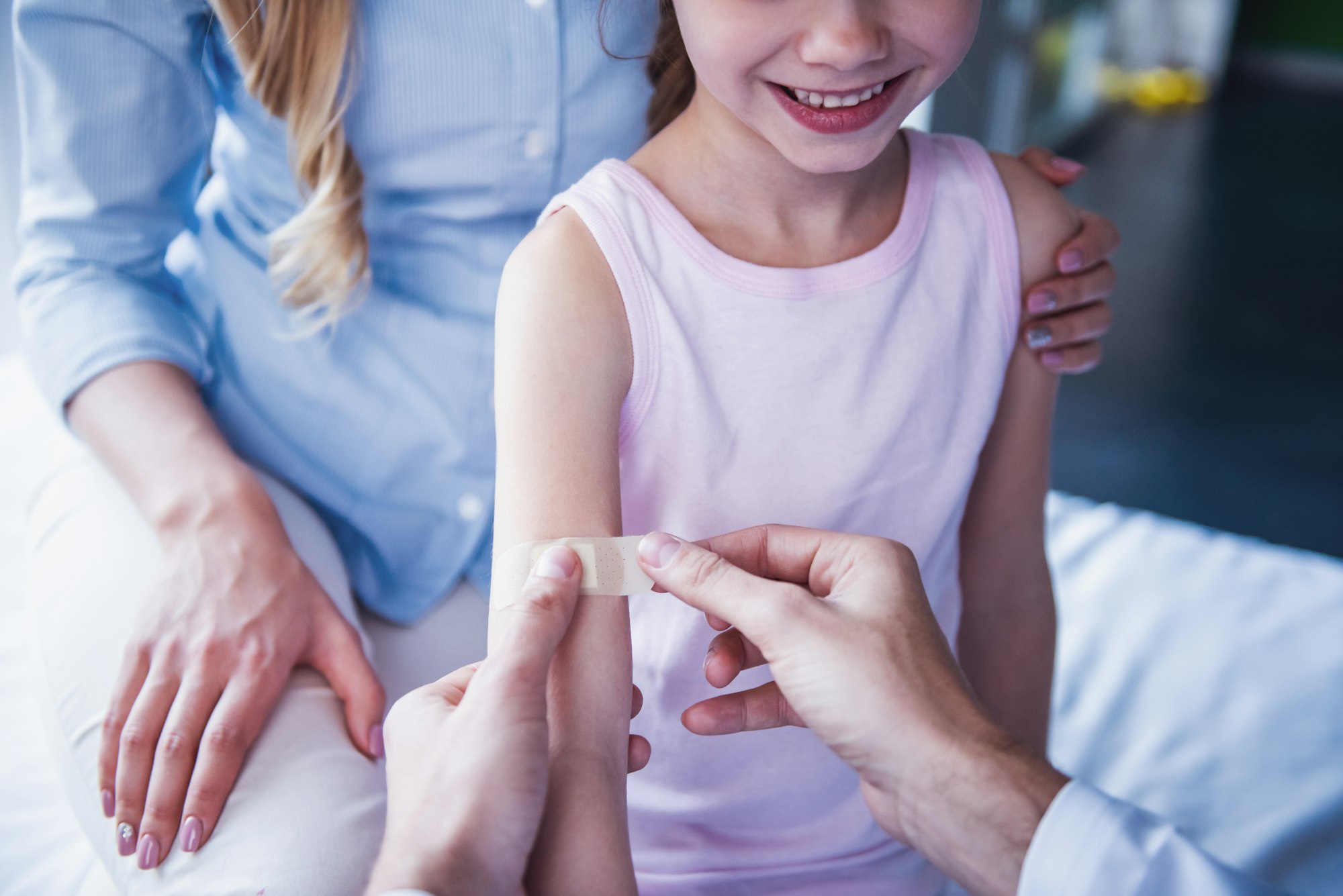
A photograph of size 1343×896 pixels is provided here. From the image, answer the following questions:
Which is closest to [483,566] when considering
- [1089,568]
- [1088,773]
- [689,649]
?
[689,649]

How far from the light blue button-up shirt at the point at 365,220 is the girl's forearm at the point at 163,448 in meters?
0.03

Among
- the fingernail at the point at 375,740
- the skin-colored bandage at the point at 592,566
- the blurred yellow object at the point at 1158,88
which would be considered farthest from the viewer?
the blurred yellow object at the point at 1158,88

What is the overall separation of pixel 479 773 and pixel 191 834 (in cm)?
35

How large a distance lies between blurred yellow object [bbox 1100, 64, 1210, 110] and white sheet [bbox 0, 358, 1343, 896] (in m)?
4.98

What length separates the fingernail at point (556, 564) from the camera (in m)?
0.72

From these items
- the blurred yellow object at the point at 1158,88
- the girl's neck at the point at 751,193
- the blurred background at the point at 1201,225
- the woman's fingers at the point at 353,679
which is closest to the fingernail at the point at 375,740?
the woman's fingers at the point at 353,679

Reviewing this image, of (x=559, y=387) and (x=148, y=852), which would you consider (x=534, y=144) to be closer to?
(x=559, y=387)

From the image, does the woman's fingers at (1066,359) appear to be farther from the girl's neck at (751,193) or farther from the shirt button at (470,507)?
the shirt button at (470,507)

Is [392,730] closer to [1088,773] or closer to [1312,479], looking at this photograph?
[1088,773]

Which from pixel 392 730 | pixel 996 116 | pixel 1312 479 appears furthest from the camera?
pixel 996 116

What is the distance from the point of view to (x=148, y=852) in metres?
0.85

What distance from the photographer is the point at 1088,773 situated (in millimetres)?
1272

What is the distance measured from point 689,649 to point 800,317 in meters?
0.30

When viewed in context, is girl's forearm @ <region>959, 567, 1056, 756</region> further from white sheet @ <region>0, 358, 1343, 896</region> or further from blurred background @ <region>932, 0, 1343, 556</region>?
blurred background @ <region>932, 0, 1343, 556</region>
